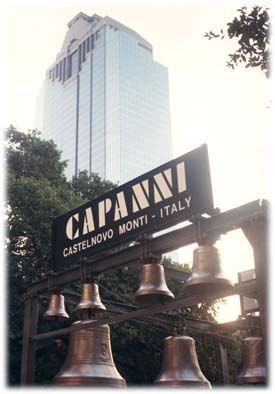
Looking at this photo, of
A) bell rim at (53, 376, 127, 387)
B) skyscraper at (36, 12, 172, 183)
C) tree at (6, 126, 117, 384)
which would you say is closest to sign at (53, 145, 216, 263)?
bell rim at (53, 376, 127, 387)

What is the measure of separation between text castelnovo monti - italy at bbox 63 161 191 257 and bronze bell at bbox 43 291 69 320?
0.78 metres

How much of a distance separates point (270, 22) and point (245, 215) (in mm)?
2062

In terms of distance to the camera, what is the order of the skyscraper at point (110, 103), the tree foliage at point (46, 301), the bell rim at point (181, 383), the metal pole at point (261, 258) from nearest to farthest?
the metal pole at point (261, 258) → the bell rim at point (181, 383) → the tree foliage at point (46, 301) → the skyscraper at point (110, 103)

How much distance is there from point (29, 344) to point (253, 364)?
3542mm

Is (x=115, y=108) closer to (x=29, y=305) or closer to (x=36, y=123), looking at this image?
(x=36, y=123)

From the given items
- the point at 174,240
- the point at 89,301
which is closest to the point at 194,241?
the point at 174,240

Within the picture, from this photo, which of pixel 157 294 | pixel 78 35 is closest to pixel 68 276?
pixel 157 294

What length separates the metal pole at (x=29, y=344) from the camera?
8.20 m

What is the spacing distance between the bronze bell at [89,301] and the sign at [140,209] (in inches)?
18.4

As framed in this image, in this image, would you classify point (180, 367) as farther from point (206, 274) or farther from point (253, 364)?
point (206, 274)

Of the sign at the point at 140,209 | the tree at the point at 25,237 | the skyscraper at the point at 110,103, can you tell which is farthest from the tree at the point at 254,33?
the skyscraper at the point at 110,103

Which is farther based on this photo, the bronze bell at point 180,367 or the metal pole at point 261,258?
the bronze bell at point 180,367

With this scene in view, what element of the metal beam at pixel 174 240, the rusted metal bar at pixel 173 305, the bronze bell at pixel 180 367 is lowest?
the bronze bell at pixel 180 367

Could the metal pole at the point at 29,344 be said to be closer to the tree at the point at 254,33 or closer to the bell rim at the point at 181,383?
the bell rim at the point at 181,383
